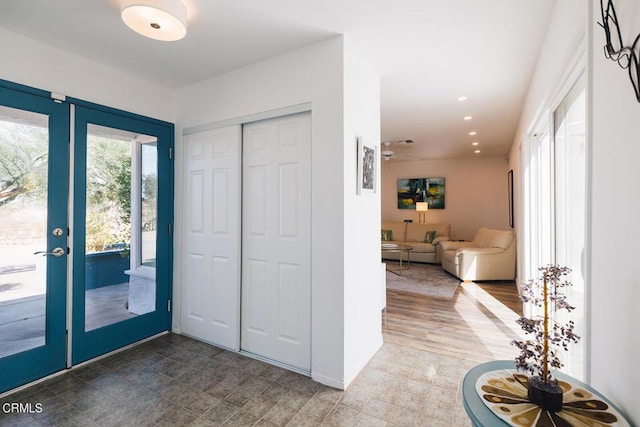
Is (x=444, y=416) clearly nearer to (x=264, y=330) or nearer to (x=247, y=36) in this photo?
(x=264, y=330)

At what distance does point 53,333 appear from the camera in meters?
2.32

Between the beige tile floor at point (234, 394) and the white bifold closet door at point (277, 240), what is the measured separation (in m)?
0.23

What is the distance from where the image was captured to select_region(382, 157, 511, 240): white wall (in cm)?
733

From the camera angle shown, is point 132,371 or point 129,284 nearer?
point 132,371

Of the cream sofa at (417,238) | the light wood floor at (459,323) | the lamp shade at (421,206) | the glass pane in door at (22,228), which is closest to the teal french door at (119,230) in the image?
the glass pane in door at (22,228)

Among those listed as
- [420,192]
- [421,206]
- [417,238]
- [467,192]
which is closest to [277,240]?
[417,238]

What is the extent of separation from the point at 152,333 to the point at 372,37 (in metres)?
3.32

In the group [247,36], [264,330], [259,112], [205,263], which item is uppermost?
[247,36]

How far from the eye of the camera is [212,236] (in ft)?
9.49

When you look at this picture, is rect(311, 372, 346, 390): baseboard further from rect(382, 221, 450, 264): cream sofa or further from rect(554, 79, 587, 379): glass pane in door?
rect(382, 221, 450, 264): cream sofa

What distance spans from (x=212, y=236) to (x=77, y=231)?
3.44 ft

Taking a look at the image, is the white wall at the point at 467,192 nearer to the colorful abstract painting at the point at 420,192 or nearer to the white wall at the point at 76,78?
the colorful abstract painting at the point at 420,192

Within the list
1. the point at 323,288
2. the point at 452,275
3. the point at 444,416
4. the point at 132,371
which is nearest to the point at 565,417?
the point at 444,416

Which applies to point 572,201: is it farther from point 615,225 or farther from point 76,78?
point 76,78
